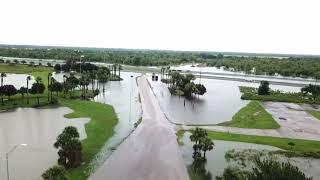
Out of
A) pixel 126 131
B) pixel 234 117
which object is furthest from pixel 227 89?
pixel 126 131

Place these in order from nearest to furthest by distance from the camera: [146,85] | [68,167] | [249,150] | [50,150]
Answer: [68,167], [50,150], [249,150], [146,85]

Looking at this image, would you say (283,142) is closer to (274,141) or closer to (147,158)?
(274,141)

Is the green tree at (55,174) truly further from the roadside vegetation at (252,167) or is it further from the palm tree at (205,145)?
the palm tree at (205,145)

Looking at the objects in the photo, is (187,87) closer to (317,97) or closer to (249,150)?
(317,97)

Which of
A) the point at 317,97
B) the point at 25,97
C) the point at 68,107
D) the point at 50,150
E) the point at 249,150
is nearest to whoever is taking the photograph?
the point at 50,150

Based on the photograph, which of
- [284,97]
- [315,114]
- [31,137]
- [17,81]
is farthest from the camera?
[17,81]

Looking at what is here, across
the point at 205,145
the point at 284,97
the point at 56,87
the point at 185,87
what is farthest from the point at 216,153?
the point at 284,97
